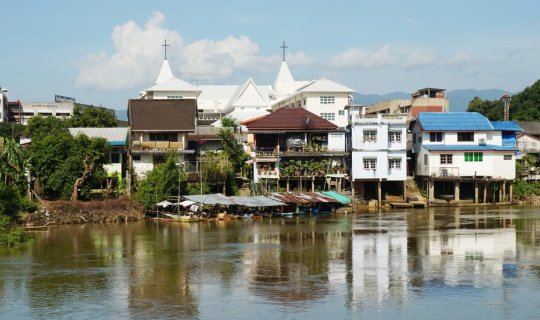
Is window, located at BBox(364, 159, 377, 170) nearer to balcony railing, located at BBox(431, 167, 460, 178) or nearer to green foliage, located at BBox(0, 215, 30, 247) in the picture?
balcony railing, located at BBox(431, 167, 460, 178)

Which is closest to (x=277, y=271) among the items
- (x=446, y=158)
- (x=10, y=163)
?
(x=10, y=163)

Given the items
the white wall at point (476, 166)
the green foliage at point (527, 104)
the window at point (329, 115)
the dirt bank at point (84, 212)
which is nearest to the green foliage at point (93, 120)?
the dirt bank at point (84, 212)

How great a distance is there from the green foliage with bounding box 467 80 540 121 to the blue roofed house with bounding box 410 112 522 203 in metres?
26.0

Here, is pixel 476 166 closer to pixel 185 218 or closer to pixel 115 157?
pixel 185 218

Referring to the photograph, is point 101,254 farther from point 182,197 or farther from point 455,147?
point 455,147

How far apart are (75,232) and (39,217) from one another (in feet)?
12.7

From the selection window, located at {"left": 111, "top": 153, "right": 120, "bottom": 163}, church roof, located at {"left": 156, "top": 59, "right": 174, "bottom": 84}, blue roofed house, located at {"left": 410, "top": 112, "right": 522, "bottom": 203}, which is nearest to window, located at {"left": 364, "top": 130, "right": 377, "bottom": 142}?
blue roofed house, located at {"left": 410, "top": 112, "right": 522, "bottom": 203}

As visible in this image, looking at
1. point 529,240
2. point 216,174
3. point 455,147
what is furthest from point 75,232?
point 455,147

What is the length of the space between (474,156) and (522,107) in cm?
3238

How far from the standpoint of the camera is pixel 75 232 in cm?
4125

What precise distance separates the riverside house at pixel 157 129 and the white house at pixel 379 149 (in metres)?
11.7

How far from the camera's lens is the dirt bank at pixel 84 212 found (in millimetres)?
44062

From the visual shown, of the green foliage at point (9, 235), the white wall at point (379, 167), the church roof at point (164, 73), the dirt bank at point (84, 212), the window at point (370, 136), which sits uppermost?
the church roof at point (164, 73)

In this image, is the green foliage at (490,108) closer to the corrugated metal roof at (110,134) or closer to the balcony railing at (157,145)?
the balcony railing at (157,145)
